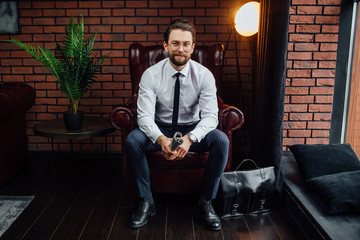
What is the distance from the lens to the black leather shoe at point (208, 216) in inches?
78.6

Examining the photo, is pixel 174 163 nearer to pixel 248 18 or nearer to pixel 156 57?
pixel 156 57

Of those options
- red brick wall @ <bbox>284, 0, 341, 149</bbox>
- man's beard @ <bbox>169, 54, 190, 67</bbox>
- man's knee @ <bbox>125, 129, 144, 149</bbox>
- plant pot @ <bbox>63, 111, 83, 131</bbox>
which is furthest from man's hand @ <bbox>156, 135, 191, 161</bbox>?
red brick wall @ <bbox>284, 0, 341, 149</bbox>

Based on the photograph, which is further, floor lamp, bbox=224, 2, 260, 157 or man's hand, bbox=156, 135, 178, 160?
floor lamp, bbox=224, 2, 260, 157

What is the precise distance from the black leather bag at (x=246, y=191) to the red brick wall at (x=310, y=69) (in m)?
0.63

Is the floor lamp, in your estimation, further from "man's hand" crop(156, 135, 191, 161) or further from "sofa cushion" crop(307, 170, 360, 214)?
"sofa cushion" crop(307, 170, 360, 214)

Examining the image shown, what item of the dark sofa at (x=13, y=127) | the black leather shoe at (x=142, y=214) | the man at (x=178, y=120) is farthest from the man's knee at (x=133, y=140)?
the dark sofa at (x=13, y=127)

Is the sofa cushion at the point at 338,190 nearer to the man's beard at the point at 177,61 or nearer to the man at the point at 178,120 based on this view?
the man at the point at 178,120

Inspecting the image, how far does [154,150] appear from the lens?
2.15 metres

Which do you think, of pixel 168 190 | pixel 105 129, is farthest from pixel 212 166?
pixel 105 129

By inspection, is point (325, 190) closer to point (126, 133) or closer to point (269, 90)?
point (269, 90)

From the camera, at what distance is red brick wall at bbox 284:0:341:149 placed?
2.43m

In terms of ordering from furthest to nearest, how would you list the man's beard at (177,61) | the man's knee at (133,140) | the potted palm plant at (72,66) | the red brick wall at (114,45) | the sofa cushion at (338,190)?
the red brick wall at (114,45) < the potted palm plant at (72,66) < the man's beard at (177,61) < the man's knee at (133,140) < the sofa cushion at (338,190)

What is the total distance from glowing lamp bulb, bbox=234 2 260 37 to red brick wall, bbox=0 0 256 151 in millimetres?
406

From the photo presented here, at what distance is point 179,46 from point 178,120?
1.69 feet
